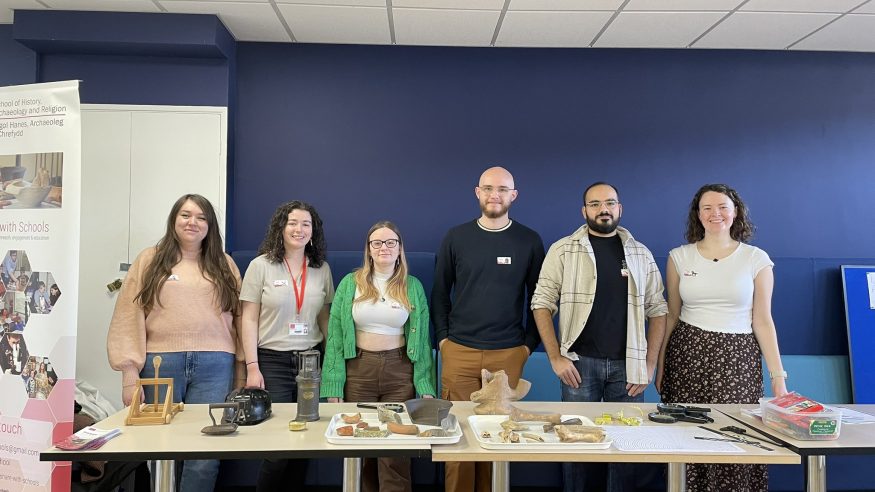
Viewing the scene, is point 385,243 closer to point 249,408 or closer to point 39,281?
point 249,408

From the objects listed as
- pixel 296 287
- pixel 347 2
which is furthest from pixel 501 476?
pixel 347 2

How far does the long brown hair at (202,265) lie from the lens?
2697 mm

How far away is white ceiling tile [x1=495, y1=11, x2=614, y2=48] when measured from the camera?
3.66 m

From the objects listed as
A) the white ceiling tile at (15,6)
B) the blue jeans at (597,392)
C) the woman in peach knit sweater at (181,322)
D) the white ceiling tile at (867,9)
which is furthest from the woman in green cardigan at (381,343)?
the white ceiling tile at (867,9)

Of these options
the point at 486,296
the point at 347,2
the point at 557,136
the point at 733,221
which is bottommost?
the point at 486,296

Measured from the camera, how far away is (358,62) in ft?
13.9

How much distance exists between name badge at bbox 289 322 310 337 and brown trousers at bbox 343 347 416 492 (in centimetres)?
32

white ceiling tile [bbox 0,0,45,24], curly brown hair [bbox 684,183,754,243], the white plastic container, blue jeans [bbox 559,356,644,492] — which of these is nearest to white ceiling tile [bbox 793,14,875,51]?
curly brown hair [bbox 684,183,754,243]

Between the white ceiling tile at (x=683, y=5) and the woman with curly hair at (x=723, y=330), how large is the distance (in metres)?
1.24

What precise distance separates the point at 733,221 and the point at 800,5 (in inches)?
61.6

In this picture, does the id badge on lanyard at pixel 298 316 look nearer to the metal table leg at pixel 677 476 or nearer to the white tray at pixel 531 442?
the white tray at pixel 531 442

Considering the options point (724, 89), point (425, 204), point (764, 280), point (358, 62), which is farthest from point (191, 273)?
point (724, 89)

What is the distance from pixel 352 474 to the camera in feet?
6.63

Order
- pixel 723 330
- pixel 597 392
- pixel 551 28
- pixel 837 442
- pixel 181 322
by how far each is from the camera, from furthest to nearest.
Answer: pixel 551 28
pixel 597 392
pixel 723 330
pixel 181 322
pixel 837 442
